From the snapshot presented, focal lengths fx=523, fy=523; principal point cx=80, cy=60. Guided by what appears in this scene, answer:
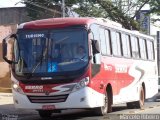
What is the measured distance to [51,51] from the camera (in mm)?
16203

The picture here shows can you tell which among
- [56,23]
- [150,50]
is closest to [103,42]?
[56,23]

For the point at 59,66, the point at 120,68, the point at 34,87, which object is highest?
the point at 59,66

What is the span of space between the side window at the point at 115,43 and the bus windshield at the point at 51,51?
9.31 ft

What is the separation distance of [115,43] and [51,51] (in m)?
3.73

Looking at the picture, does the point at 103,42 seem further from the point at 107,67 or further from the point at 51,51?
the point at 51,51

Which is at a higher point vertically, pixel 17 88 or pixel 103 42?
pixel 103 42

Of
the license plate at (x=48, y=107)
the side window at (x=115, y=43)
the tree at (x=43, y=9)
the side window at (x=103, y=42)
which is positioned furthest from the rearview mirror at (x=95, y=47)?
the tree at (x=43, y=9)

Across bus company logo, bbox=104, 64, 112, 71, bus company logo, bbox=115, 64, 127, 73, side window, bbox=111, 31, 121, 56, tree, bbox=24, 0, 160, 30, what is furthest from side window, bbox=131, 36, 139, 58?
tree, bbox=24, 0, 160, 30

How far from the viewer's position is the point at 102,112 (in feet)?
57.5

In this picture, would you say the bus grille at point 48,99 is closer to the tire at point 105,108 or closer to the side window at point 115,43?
the tire at point 105,108

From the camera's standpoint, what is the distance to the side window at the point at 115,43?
62.1ft

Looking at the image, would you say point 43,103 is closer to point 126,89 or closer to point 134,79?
point 126,89

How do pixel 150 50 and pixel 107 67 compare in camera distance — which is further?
pixel 150 50

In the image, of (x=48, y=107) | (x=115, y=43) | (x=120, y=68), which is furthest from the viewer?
(x=120, y=68)
